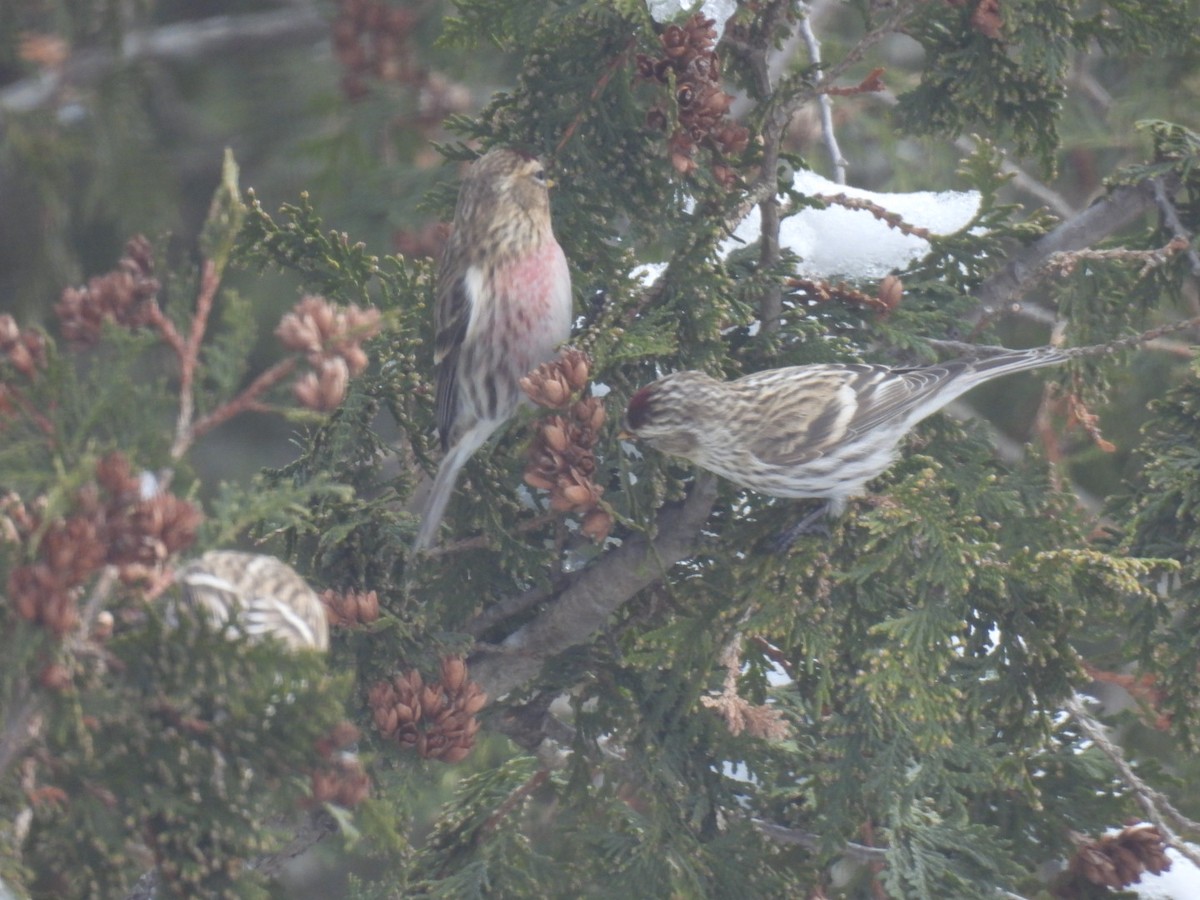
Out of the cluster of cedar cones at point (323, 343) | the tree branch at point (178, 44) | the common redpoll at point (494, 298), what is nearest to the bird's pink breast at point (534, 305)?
the common redpoll at point (494, 298)

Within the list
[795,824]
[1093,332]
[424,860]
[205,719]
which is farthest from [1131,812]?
[205,719]

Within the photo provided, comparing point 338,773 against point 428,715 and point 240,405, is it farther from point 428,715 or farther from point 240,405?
point 428,715

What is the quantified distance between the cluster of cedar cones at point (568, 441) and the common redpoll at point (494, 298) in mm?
540

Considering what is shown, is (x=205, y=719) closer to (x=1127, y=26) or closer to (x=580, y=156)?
(x=580, y=156)

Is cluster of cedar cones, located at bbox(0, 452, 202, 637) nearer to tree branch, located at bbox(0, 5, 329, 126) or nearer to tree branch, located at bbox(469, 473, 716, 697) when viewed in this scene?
tree branch, located at bbox(469, 473, 716, 697)

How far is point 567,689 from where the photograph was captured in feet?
8.62

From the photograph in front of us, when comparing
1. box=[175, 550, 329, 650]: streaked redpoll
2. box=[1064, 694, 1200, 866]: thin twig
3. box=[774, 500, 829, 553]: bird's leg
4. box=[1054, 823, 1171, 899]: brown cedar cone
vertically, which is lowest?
box=[1054, 823, 1171, 899]: brown cedar cone

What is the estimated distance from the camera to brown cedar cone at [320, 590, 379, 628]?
2.17m

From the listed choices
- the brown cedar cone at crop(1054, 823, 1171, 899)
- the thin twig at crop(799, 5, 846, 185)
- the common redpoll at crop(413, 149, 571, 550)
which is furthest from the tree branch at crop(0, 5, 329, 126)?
the brown cedar cone at crop(1054, 823, 1171, 899)

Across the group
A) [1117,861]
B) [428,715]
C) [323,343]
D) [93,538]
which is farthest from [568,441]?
[1117,861]

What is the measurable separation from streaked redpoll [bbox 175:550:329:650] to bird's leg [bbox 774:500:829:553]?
2.69ft

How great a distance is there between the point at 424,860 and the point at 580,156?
4.77ft

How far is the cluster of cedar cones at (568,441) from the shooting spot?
213 centimetres

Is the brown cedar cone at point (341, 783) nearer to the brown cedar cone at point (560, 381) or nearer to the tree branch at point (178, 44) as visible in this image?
the brown cedar cone at point (560, 381)
